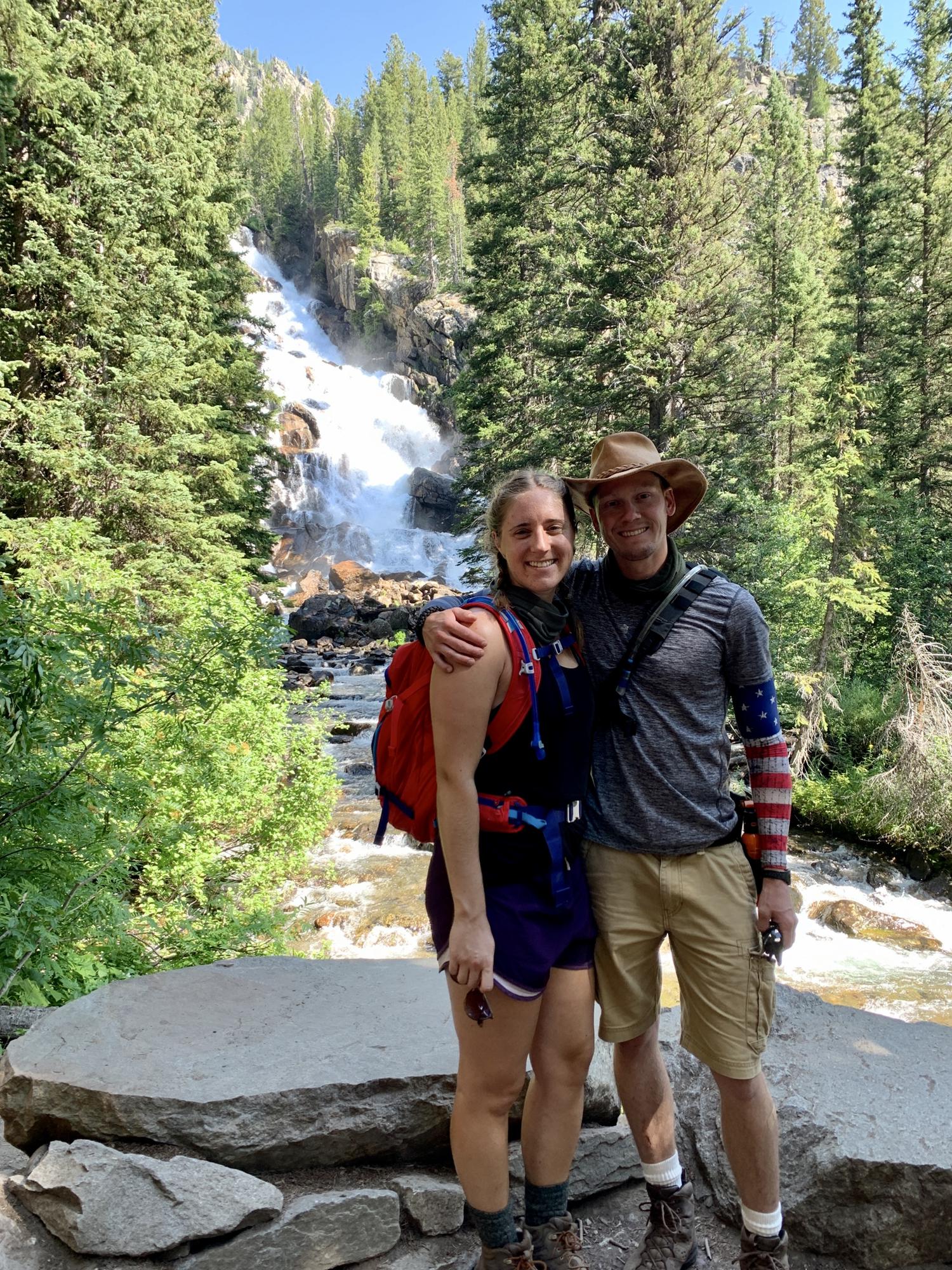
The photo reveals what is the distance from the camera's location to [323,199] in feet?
219

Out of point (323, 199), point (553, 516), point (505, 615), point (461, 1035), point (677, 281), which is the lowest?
point (461, 1035)

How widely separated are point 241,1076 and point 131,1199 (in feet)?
1.46

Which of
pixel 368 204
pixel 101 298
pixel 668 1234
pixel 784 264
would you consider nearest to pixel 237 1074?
pixel 668 1234

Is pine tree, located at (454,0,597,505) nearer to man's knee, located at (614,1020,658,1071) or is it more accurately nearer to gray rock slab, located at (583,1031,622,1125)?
gray rock slab, located at (583,1031,622,1125)

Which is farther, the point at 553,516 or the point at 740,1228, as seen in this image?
the point at 740,1228

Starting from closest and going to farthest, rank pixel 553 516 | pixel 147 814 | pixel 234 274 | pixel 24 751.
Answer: pixel 553 516 → pixel 24 751 → pixel 147 814 → pixel 234 274

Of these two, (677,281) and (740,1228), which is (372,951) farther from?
(677,281)

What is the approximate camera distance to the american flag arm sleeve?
87.6 inches

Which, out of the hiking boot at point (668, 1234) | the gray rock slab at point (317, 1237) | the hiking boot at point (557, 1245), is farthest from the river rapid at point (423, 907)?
the hiking boot at point (557, 1245)

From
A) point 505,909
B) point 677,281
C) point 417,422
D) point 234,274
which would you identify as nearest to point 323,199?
point 417,422

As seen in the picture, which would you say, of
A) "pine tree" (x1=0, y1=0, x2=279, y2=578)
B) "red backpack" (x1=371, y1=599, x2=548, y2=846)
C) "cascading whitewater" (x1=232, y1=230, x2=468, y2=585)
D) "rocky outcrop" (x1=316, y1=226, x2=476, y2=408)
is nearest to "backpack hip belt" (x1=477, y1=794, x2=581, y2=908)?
"red backpack" (x1=371, y1=599, x2=548, y2=846)

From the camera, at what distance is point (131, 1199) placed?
2145 millimetres

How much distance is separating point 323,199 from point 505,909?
75.6 m

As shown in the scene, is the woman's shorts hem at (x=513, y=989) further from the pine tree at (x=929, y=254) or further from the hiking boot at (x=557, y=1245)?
the pine tree at (x=929, y=254)
